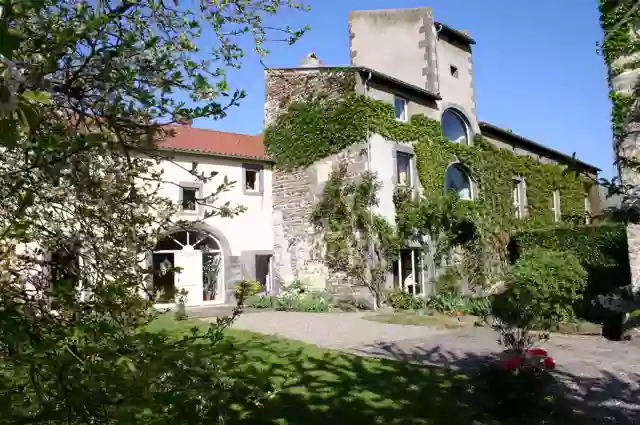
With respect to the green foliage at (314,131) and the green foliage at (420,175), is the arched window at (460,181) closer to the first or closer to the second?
the green foliage at (420,175)

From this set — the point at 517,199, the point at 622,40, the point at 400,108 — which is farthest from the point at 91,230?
the point at 517,199

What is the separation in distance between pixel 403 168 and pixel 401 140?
0.94 meters

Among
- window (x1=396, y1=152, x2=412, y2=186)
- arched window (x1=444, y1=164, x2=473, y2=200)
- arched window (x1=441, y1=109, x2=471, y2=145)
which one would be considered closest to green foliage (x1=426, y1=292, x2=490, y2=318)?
window (x1=396, y1=152, x2=412, y2=186)

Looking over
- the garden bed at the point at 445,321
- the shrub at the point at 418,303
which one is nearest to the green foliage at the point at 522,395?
the garden bed at the point at 445,321

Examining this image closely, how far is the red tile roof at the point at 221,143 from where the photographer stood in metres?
18.1

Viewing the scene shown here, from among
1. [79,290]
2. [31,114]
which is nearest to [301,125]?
[79,290]

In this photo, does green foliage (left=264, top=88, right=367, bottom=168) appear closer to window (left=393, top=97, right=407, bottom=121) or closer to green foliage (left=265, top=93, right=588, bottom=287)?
green foliage (left=265, top=93, right=588, bottom=287)

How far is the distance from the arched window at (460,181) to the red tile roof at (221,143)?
6.65m

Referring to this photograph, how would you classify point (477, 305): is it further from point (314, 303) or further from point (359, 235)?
point (314, 303)

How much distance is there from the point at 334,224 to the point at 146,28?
Result: 13239 millimetres

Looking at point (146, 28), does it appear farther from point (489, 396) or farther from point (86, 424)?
point (489, 396)

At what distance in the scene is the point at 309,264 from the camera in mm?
17531

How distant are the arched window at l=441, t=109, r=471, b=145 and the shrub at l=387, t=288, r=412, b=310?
6.37m

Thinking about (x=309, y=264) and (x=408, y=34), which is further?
(x=408, y=34)
